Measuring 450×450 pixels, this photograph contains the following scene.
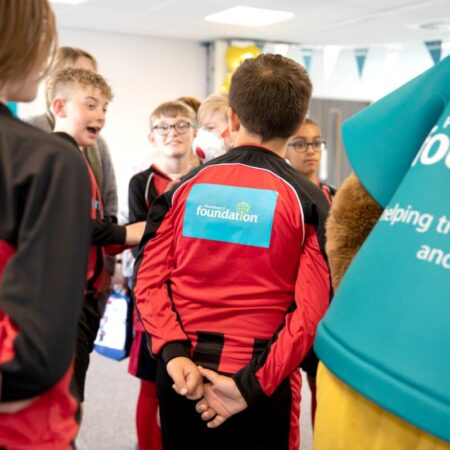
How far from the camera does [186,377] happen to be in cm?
163

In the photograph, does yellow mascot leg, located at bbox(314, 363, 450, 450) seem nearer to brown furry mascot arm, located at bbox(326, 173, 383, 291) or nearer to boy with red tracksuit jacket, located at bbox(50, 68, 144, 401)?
brown furry mascot arm, located at bbox(326, 173, 383, 291)

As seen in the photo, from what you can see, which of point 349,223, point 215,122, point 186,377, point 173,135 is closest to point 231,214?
point 186,377

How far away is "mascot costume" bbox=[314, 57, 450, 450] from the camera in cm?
89

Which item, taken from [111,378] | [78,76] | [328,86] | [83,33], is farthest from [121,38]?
[78,76]

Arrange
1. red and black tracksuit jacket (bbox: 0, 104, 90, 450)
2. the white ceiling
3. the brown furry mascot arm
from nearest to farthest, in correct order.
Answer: red and black tracksuit jacket (bbox: 0, 104, 90, 450)
the brown furry mascot arm
the white ceiling

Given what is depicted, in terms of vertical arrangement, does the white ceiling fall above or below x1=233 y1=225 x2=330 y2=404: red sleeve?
above

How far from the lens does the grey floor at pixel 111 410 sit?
10.1 ft

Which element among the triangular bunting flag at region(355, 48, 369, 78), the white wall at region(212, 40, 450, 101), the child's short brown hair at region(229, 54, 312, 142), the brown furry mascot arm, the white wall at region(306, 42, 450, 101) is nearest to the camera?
the brown furry mascot arm

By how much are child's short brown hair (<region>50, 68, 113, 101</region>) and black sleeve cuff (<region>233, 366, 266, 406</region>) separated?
1218mm

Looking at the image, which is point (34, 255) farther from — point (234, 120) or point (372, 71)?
point (372, 71)

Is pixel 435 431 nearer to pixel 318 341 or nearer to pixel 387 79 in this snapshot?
pixel 318 341

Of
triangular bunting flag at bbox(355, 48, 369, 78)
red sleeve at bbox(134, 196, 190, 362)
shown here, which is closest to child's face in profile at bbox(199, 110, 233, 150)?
red sleeve at bbox(134, 196, 190, 362)

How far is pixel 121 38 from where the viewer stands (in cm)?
867

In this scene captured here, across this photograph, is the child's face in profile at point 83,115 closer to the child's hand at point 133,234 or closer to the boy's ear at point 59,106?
the boy's ear at point 59,106
